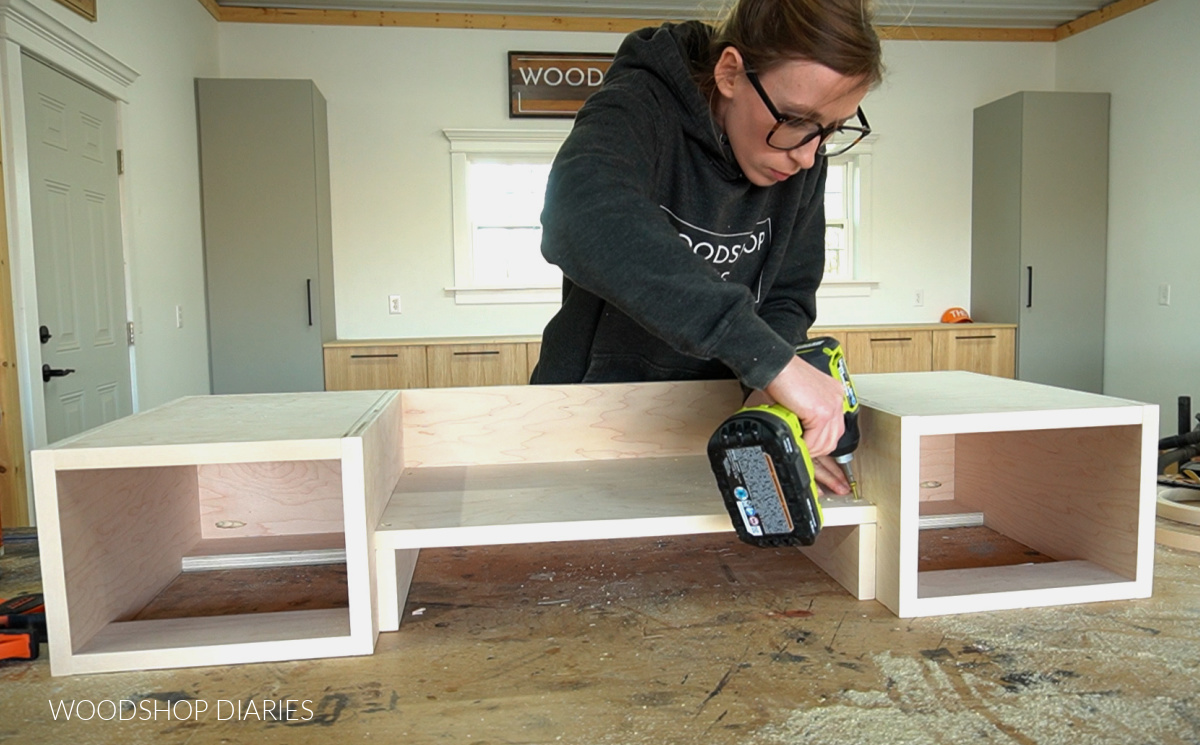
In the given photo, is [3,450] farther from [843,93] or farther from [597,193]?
[843,93]

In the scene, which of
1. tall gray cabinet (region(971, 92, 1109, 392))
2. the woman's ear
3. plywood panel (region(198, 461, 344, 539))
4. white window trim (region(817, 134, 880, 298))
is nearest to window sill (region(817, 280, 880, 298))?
white window trim (region(817, 134, 880, 298))

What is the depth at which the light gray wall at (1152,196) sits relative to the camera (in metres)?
4.19

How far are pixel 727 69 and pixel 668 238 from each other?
0.31 metres

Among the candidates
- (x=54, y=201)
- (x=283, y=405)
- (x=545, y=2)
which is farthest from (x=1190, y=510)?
(x=545, y=2)

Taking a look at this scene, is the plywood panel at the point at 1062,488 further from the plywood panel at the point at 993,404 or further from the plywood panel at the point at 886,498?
the plywood panel at the point at 886,498

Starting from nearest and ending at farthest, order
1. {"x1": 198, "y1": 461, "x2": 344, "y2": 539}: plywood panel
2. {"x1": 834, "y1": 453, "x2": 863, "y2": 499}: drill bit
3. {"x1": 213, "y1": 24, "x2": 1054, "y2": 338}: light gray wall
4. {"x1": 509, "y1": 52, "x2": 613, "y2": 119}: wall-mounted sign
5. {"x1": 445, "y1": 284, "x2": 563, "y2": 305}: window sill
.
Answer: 1. {"x1": 834, "y1": 453, "x2": 863, "y2": 499}: drill bit
2. {"x1": 198, "y1": 461, "x2": 344, "y2": 539}: plywood panel
3. {"x1": 213, "y1": 24, "x2": 1054, "y2": 338}: light gray wall
4. {"x1": 509, "y1": 52, "x2": 613, "y2": 119}: wall-mounted sign
5. {"x1": 445, "y1": 284, "x2": 563, "y2": 305}: window sill

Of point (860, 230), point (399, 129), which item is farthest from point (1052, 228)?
point (399, 129)

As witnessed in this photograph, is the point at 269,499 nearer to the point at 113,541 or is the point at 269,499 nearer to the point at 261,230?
the point at 113,541

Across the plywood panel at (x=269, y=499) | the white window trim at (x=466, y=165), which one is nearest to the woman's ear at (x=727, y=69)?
the plywood panel at (x=269, y=499)

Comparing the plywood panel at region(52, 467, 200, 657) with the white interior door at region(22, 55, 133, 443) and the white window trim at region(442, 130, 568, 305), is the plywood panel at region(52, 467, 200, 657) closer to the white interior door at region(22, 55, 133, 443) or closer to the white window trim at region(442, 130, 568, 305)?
Answer: the white interior door at region(22, 55, 133, 443)

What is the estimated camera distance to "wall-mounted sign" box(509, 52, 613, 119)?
4613mm

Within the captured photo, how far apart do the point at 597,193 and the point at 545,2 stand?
4.01 meters

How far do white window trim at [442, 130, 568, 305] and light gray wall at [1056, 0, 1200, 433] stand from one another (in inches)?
129

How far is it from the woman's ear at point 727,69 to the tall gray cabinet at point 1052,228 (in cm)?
432
